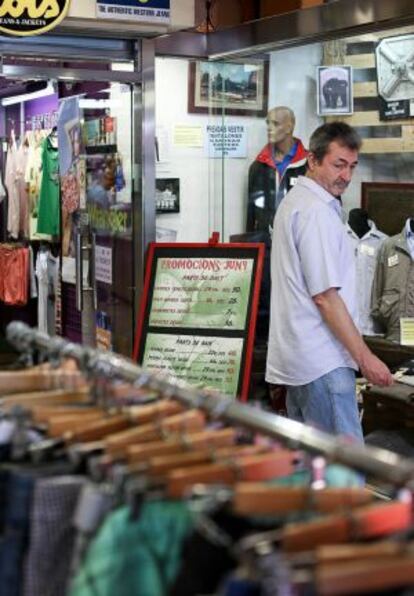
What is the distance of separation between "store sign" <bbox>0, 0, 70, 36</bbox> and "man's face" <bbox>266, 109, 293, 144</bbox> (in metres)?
1.57

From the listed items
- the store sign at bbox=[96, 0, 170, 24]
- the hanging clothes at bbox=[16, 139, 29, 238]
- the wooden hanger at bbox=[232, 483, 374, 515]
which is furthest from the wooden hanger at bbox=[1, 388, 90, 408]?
the hanging clothes at bbox=[16, 139, 29, 238]

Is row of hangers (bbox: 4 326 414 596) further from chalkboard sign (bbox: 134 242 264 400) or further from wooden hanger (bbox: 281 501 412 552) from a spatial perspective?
chalkboard sign (bbox: 134 242 264 400)

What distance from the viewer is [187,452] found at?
1.98m

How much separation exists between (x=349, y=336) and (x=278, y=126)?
250 centimetres

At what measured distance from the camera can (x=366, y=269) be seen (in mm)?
5812

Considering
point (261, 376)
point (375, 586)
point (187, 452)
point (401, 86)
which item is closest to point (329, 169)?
point (401, 86)

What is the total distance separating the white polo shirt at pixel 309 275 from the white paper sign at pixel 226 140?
7.15 feet

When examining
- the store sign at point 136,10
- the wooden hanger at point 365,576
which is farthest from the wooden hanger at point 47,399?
the store sign at point 136,10

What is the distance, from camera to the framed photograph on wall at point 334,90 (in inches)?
230

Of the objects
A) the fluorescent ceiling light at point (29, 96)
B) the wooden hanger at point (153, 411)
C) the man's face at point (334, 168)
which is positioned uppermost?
the fluorescent ceiling light at point (29, 96)

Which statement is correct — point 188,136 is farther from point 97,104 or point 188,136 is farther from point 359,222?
point 359,222

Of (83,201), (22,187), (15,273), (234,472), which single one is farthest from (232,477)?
(22,187)

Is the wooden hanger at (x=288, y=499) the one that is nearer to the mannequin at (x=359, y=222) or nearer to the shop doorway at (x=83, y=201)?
the mannequin at (x=359, y=222)

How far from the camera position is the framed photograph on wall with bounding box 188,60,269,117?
6297mm
